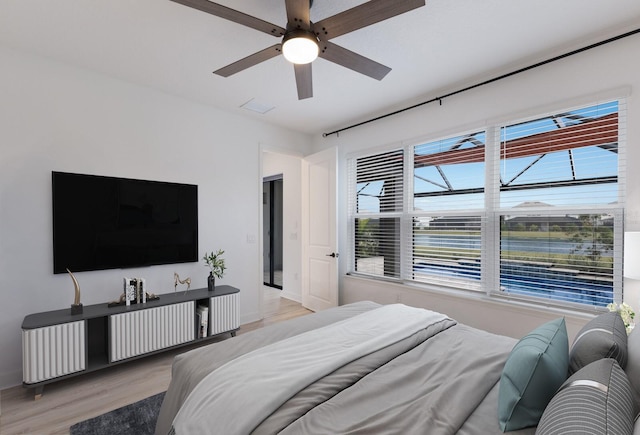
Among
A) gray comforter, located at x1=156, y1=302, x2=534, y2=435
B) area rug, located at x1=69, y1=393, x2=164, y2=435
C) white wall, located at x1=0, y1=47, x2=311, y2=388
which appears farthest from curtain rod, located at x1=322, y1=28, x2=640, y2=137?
area rug, located at x1=69, y1=393, x2=164, y2=435

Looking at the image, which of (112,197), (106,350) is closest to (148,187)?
(112,197)

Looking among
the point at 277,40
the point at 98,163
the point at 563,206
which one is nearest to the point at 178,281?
the point at 98,163

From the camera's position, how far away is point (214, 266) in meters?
3.59

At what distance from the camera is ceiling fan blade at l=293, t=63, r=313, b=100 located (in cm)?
215

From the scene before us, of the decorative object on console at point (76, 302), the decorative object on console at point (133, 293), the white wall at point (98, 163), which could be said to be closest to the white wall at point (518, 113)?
the white wall at point (98, 163)

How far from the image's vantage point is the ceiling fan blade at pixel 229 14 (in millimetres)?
1585

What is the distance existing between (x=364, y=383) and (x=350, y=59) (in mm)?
1930

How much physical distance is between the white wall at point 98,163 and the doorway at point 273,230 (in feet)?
7.84

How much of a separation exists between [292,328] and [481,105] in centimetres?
273

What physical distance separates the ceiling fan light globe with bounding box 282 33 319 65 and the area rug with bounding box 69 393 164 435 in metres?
2.52

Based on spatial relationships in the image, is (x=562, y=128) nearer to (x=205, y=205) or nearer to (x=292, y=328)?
(x=292, y=328)

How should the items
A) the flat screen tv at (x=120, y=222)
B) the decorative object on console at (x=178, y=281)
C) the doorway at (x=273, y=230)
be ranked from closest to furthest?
1. the flat screen tv at (x=120, y=222)
2. the decorative object on console at (x=178, y=281)
3. the doorway at (x=273, y=230)

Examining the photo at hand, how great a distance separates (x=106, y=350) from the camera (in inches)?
115

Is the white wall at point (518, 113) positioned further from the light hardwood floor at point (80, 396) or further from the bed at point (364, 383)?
the light hardwood floor at point (80, 396)
